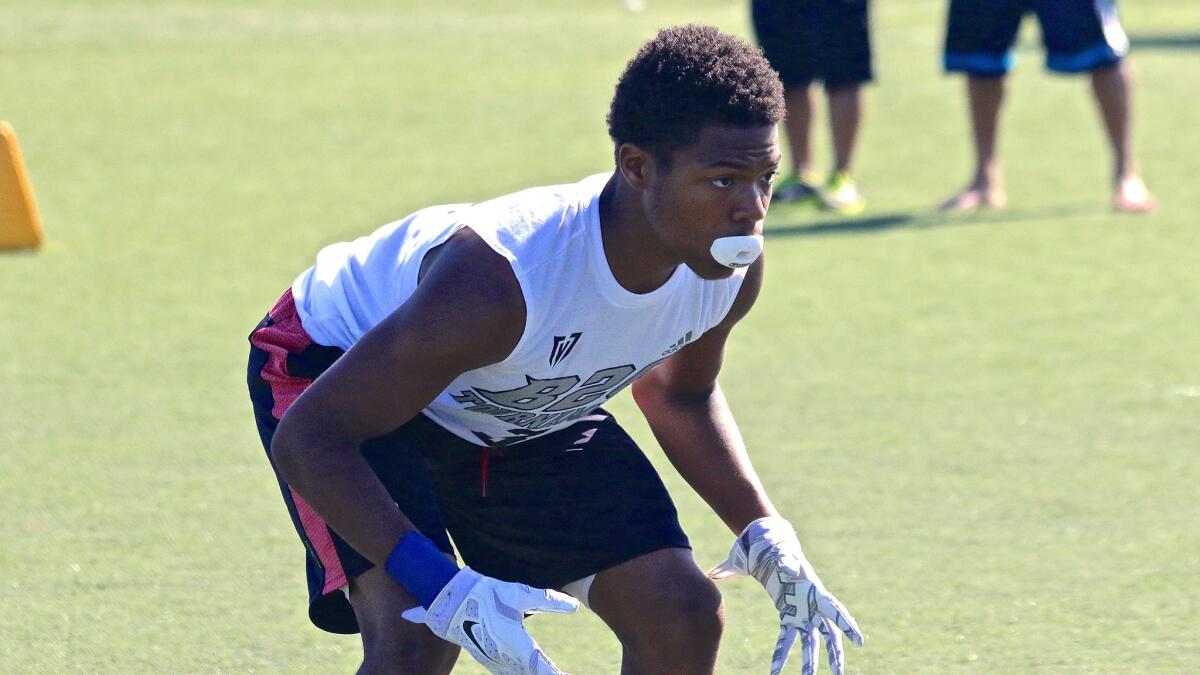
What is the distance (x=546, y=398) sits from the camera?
3.43 metres

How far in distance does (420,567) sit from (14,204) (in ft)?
19.2

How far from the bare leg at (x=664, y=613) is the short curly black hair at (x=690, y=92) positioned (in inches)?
31.6

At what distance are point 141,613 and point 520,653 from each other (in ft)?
6.02

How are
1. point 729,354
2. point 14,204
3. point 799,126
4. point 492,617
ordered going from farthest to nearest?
point 799,126, point 14,204, point 729,354, point 492,617

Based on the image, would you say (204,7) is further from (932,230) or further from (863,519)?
(863,519)

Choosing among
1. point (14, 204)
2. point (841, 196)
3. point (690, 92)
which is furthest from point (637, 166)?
point (841, 196)

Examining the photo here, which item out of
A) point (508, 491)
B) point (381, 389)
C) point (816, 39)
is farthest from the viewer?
point (816, 39)

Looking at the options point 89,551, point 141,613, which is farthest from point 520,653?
point 89,551

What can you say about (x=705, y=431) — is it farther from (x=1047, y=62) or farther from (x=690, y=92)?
(x=1047, y=62)

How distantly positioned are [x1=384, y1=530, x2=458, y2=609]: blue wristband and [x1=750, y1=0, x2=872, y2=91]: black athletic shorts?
6.37m

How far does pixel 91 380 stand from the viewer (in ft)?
21.6

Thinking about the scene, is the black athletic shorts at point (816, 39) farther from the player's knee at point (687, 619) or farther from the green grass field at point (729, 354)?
the player's knee at point (687, 619)

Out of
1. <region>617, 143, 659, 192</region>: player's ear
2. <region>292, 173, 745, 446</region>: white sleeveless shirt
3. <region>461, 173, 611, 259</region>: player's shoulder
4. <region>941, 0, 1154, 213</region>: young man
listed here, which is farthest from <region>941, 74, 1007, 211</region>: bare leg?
<region>617, 143, 659, 192</region>: player's ear

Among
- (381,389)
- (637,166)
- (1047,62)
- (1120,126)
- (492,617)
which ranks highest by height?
(637,166)
